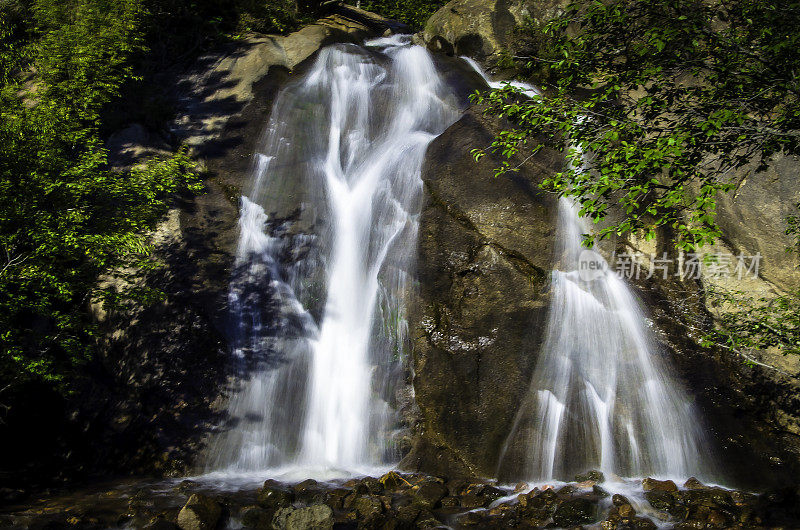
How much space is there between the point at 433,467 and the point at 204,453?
14.7 feet

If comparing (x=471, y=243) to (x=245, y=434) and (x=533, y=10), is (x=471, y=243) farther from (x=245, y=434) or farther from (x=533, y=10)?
(x=533, y=10)

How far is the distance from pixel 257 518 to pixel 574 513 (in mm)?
4630

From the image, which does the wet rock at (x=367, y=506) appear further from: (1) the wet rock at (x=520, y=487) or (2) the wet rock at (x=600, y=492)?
(2) the wet rock at (x=600, y=492)

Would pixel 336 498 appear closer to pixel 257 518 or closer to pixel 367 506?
pixel 367 506

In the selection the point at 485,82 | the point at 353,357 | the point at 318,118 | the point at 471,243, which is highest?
the point at 485,82

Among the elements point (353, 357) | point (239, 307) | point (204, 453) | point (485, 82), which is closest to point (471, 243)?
point (353, 357)

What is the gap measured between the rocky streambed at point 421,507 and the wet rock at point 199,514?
1cm

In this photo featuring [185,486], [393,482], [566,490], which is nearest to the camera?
[566,490]

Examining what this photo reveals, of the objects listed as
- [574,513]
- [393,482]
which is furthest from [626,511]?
[393,482]

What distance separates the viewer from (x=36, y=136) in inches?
313

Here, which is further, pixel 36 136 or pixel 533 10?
pixel 533 10

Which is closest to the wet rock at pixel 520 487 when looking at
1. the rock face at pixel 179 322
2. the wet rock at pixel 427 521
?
the wet rock at pixel 427 521

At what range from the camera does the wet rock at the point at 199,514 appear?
22.3ft

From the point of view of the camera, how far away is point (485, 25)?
17469 millimetres
